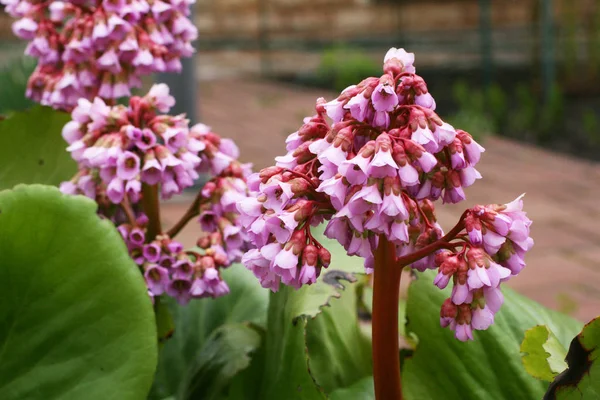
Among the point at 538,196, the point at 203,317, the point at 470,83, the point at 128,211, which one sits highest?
the point at 128,211

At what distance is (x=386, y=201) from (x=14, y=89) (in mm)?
1961

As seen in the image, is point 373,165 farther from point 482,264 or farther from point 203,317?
point 203,317

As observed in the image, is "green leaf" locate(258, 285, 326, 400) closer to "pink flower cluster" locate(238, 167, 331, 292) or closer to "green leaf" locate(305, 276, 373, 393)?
"green leaf" locate(305, 276, 373, 393)

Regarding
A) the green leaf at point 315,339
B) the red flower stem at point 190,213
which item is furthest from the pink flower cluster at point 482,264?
the red flower stem at point 190,213

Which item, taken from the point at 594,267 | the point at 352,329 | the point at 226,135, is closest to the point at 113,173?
the point at 352,329

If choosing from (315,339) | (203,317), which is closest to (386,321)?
(315,339)

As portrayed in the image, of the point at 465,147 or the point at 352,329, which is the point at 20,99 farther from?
the point at 465,147

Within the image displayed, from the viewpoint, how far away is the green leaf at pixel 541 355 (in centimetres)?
74

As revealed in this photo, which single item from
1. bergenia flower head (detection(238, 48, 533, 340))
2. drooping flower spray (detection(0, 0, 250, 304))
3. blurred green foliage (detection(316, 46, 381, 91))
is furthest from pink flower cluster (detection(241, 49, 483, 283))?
blurred green foliage (detection(316, 46, 381, 91))

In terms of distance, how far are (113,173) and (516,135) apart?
4070mm

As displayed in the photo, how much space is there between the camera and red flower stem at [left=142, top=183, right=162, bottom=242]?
39.2 inches

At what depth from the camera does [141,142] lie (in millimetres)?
893

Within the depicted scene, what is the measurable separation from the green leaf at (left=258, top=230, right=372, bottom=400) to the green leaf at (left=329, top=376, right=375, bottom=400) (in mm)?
28

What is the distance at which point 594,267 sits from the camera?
2662 mm
